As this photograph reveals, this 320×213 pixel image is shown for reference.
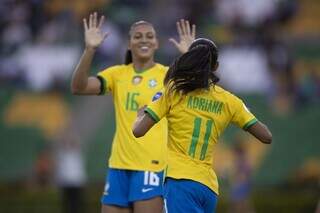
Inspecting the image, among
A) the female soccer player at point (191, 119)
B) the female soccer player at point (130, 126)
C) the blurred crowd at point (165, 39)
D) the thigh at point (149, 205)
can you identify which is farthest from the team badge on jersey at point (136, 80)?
the blurred crowd at point (165, 39)

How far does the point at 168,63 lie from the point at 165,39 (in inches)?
36.9

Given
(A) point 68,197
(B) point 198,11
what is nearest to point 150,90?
(A) point 68,197

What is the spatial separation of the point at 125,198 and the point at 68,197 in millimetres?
8258

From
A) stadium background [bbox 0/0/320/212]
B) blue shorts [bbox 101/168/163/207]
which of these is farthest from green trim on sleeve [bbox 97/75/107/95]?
stadium background [bbox 0/0/320/212]

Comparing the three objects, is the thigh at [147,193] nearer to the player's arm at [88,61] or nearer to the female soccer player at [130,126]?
the female soccer player at [130,126]

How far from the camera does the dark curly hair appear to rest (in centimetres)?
739

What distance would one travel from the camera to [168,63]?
19156mm

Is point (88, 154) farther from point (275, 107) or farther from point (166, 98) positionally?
point (166, 98)

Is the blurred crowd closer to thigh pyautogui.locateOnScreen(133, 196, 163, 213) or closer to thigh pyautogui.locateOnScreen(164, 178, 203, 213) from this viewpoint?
thigh pyautogui.locateOnScreen(133, 196, 163, 213)

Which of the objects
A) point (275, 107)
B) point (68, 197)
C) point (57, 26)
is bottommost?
point (68, 197)

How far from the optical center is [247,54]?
65.6ft

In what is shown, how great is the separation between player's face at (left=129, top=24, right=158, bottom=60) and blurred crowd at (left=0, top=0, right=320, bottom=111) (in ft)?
34.2

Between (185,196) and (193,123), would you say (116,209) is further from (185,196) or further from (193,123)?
(193,123)

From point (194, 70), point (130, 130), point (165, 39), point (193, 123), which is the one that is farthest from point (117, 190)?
point (165, 39)
